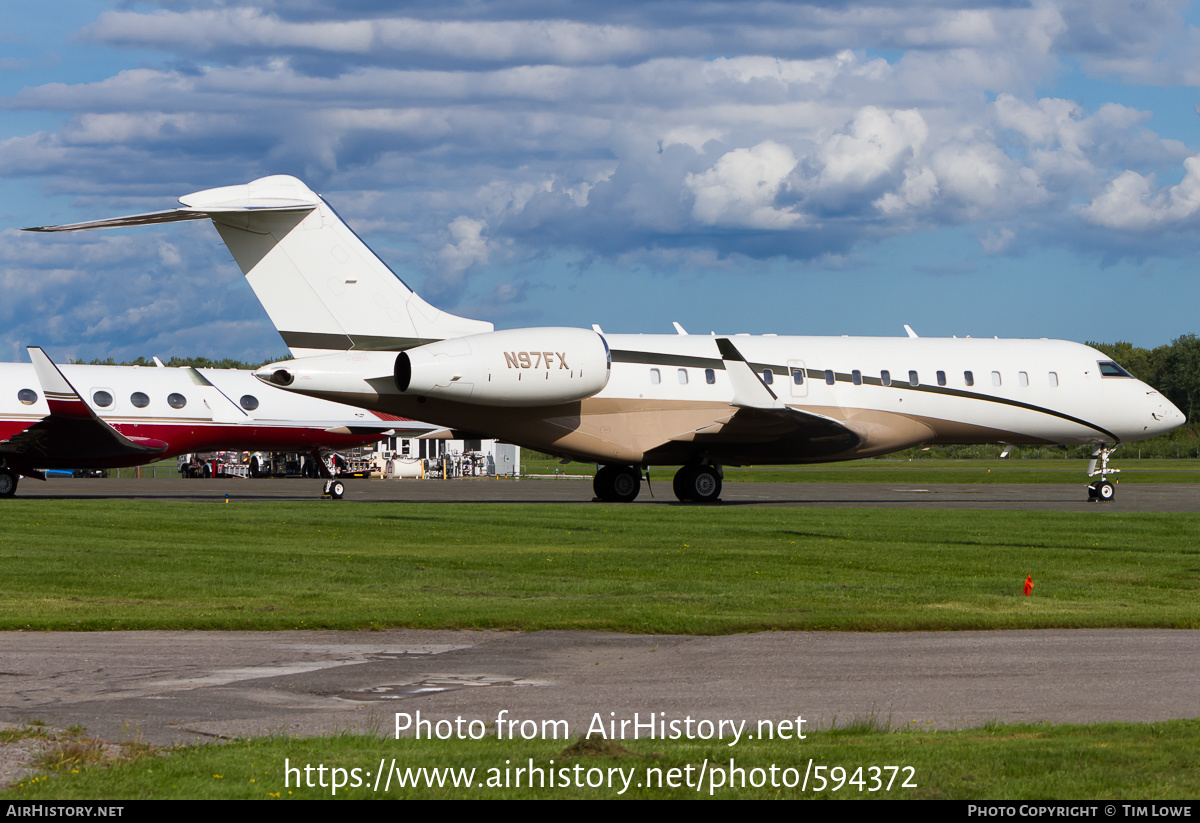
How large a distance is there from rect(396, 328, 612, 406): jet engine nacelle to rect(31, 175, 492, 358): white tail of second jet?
1340 mm

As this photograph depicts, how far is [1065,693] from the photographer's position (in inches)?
A: 355

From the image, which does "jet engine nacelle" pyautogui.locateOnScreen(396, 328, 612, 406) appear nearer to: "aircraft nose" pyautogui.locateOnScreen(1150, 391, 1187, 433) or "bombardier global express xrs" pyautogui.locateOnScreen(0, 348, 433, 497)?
"bombardier global express xrs" pyautogui.locateOnScreen(0, 348, 433, 497)

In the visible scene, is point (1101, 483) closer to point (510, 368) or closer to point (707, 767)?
point (510, 368)

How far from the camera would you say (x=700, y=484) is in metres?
33.4

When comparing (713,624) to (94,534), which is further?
(94,534)

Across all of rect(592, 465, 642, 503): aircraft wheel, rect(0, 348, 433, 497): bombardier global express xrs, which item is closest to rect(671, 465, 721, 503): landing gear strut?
rect(592, 465, 642, 503): aircraft wheel

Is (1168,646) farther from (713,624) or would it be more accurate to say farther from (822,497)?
(822,497)

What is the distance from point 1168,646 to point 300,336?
2068 cm

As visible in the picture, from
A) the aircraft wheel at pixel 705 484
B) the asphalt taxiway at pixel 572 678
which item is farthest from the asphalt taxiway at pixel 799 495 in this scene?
the asphalt taxiway at pixel 572 678

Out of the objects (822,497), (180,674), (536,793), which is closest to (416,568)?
(180,674)

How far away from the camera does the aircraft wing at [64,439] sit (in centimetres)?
3466
